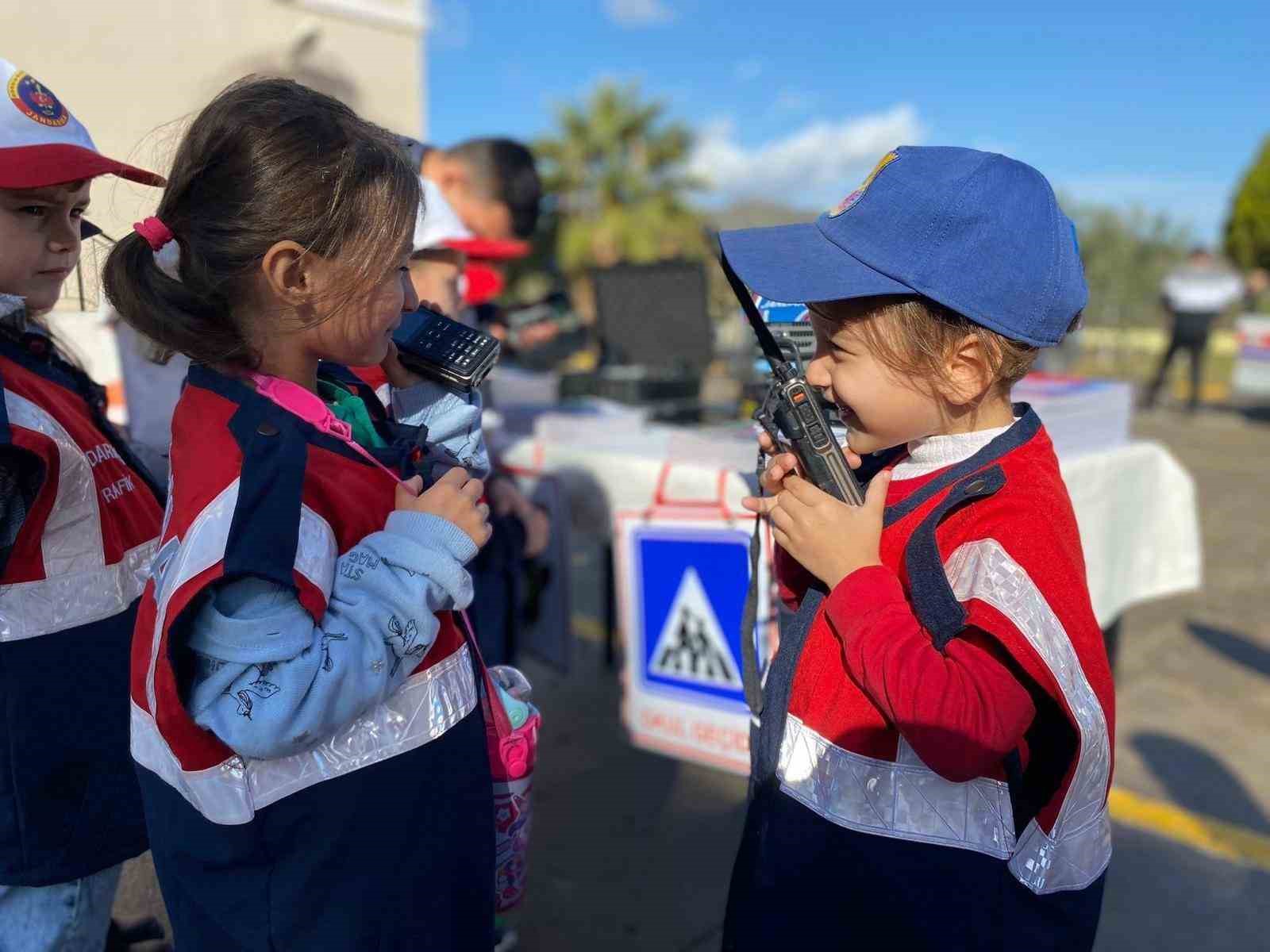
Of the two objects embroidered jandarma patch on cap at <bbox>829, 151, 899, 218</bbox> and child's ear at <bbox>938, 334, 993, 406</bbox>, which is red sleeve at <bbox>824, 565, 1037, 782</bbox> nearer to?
child's ear at <bbox>938, 334, 993, 406</bbox>

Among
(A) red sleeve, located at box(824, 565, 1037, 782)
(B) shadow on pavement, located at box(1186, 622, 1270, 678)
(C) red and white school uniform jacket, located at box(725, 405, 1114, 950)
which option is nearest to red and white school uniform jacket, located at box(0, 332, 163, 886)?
(C) red and white school uniform jacket, located at box(725, 405, 1114, 950)

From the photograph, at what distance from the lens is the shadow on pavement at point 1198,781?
110 inches

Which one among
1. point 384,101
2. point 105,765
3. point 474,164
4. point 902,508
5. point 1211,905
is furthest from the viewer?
point 384,101

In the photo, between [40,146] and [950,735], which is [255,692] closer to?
[950,735]

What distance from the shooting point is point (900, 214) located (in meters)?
1.12

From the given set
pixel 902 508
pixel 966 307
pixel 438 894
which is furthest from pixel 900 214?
pixel 438 894

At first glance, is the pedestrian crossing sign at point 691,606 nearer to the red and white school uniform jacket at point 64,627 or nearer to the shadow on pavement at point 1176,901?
the shadow on pavement at point 1176,901

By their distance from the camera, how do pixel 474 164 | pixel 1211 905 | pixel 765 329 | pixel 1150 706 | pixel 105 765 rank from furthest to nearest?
1. pixel 1150 706
2. pixel 474 164
3. pixel 1211 905
4. pixel 105 765
5. pixel 765 329

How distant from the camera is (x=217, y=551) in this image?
926 mm

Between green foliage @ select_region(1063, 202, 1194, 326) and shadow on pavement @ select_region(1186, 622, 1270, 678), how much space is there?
14595 millimetres

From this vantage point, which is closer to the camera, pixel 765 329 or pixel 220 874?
pixel 220 874

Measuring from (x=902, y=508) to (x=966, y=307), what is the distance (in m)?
0.25

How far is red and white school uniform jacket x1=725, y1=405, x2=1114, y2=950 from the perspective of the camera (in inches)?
40.1

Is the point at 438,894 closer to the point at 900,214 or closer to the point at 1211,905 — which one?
the point at 900,214
